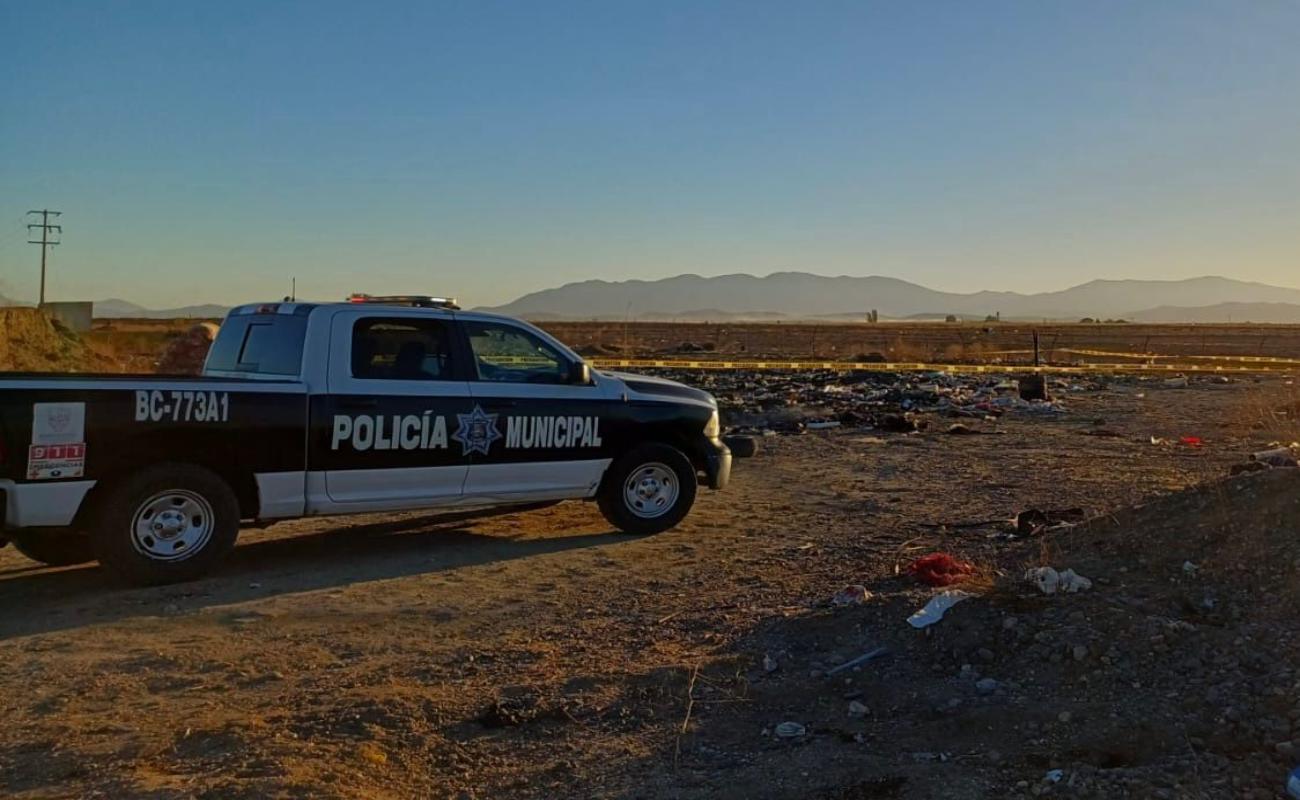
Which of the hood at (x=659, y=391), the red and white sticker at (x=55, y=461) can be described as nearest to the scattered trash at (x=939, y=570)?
the hood at (x=659, y=391)

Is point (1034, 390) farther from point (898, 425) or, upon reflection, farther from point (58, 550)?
point (58, 550)

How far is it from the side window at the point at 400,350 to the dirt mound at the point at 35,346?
19.8 m

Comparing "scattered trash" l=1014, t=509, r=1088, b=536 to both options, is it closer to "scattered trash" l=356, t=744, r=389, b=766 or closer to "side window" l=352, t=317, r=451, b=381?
"side window" l=352, t=317, r=451, b=381

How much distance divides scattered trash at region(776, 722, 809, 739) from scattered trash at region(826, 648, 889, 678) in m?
0.66

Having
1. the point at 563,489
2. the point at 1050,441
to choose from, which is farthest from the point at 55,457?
the point at 1050,441

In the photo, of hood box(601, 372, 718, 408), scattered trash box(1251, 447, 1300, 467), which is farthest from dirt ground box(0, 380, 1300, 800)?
scattered trash box(1251, 447, 1300, 467)

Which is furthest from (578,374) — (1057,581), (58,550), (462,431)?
(1057,581)

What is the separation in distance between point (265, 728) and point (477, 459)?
3871 mm

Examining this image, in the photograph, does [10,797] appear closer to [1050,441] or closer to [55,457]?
[55,457]

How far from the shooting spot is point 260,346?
8.34m

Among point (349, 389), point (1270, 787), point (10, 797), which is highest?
point (349, 389)

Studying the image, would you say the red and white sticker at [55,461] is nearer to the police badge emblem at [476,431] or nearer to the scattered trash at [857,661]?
the police badge emblem at [476,431]

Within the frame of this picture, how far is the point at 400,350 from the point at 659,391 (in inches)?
92.1

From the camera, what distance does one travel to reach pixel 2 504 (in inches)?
256
